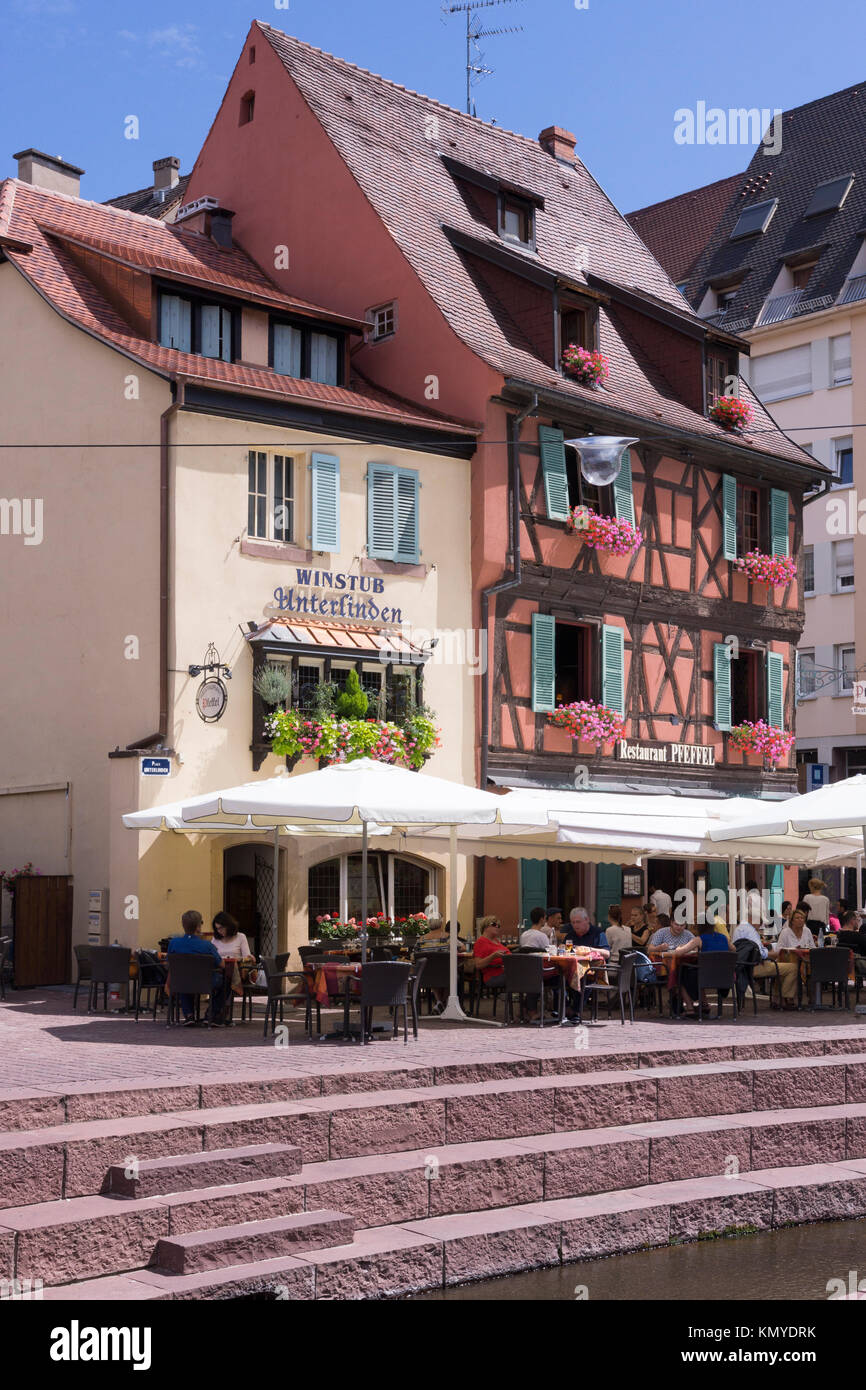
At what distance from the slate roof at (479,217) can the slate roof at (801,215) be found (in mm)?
10802

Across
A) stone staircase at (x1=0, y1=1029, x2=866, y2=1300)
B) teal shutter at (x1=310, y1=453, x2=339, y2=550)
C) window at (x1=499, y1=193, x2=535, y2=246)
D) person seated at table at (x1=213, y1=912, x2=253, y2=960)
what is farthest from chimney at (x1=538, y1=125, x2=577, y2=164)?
stone staircase at (x1=0, y1=1029, x2=866, y2=1300)

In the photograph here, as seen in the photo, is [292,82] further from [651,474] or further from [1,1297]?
[1,1297]

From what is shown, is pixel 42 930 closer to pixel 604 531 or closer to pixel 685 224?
pixel 604 531

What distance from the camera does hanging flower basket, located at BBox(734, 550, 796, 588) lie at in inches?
1058

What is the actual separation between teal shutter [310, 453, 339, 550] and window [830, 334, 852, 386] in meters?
21.5

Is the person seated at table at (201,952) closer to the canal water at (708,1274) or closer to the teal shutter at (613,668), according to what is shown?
the canal water at (708,1274)

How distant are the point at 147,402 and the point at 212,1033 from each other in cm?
845

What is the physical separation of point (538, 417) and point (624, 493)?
2.01 m

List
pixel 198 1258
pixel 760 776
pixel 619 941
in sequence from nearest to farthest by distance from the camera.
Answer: pixel 198 1258 → pixel 619 941 → pixel 760 776

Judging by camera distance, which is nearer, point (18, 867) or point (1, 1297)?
point (1, 1297)

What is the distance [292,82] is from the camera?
24.8 metres

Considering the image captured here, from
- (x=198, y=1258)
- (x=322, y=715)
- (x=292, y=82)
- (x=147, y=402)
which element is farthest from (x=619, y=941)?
→ (x=292, y=82)

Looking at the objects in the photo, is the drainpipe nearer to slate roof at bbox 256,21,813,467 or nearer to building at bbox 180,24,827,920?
building at bbox 180,24,827,920
